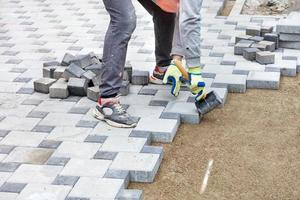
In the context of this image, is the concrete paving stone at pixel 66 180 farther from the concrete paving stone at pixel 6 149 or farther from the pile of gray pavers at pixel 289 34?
the pile of gray pavers at pixel 289 34

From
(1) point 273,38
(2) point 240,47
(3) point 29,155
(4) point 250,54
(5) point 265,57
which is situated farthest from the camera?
(1) point 273,38

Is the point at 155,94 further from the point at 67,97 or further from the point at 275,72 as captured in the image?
the point at 275,72

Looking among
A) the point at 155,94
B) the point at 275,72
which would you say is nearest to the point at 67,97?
the point at 155,94

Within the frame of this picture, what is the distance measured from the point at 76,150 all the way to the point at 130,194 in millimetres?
702

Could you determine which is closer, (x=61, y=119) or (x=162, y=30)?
(x=61, y=119)

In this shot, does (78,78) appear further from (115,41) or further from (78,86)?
(115,41)

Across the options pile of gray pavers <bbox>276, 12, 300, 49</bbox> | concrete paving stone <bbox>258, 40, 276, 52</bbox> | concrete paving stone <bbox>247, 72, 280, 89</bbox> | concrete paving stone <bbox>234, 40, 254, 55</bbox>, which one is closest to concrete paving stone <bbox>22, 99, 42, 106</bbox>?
concrete paving stone <bbox>247, 72, 280, 89</bbox>

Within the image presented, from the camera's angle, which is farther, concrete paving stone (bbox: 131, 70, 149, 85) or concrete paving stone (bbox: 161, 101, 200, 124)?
concrete paving stone (bbox: 131, 70, 149, 85)

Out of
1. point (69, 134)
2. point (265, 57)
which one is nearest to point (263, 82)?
point (265, 57)

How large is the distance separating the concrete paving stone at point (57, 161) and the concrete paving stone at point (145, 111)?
88 cm

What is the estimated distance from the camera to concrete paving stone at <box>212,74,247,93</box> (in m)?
5.20

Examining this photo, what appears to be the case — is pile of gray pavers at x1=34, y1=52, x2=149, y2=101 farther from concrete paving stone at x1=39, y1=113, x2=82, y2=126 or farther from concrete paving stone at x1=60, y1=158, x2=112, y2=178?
concrete paving stone at x1=60, y1=158, x2=112, y2=178

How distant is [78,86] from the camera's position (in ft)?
16.4

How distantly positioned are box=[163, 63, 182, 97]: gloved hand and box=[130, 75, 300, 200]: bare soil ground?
357mm
